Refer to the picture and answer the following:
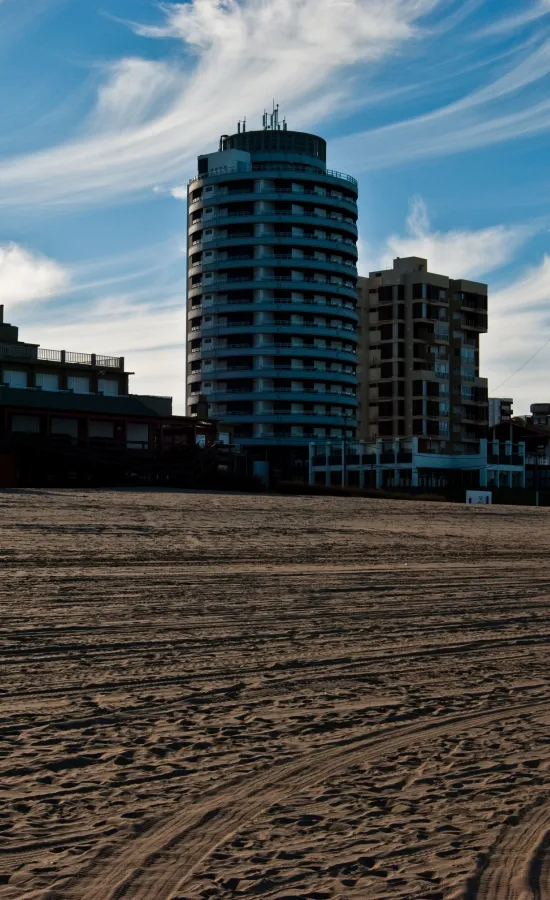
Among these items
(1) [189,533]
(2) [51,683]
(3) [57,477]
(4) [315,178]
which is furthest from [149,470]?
(4) [315,178]

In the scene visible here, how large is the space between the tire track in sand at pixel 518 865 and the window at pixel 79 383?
2614 inches

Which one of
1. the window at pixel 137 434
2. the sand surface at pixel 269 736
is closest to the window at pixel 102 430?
the window at pixel 137 434

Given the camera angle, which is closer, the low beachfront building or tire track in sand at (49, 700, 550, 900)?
tire track in sand at (49, 700, 550, 900)

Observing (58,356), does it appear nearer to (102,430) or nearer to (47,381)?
(47,381)

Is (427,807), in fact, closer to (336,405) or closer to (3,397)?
(3,397)

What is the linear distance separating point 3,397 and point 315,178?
73927 mm

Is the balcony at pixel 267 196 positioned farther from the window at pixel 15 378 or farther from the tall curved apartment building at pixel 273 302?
the window at pixel 15 378

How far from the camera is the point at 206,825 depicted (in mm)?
4820

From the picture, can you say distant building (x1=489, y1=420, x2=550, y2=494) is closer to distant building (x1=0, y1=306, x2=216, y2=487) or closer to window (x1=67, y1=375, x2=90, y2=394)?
distant building (x1=0, y1=306, x2=216, y2=487)

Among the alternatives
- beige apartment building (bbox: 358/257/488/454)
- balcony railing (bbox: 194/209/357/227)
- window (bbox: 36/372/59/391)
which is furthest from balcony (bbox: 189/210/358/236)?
window (bbox: 36/372/59/391)

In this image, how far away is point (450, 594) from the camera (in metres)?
13.7

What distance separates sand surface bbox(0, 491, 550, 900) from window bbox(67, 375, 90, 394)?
2224 inches

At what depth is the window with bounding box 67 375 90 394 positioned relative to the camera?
69.8 m

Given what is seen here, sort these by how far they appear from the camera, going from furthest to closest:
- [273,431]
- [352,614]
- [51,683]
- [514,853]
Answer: [273,431]
[352,614]
[51,683]
[514,853]
